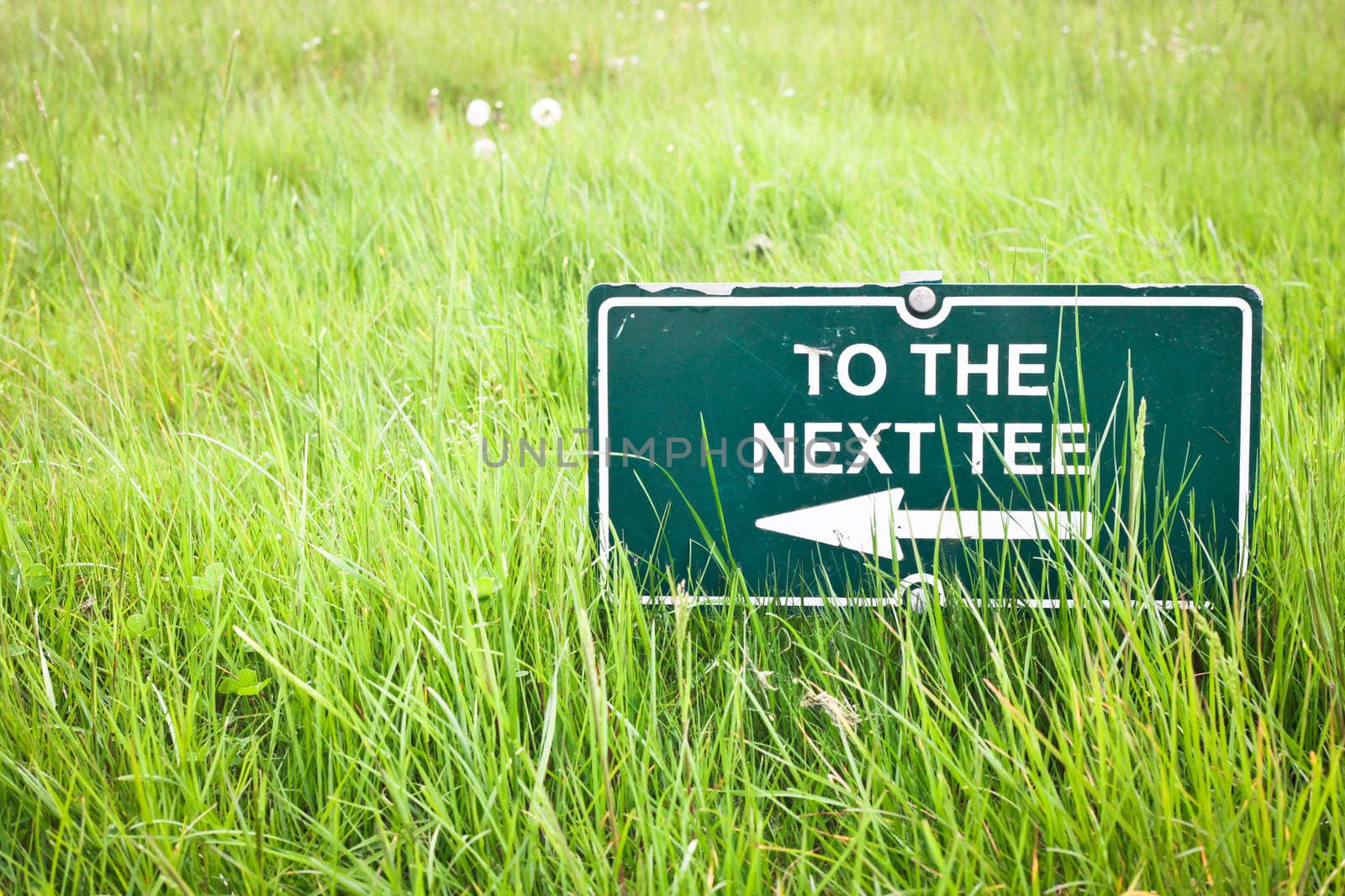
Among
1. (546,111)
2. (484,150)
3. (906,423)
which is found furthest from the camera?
(546,111)

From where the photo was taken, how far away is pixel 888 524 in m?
1.37

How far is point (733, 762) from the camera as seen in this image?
1125 mm

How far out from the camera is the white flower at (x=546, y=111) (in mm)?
3555

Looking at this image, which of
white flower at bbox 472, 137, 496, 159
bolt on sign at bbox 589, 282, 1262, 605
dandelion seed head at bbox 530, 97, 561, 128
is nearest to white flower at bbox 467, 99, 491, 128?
white flower at bbox 472, 137, 496, 159

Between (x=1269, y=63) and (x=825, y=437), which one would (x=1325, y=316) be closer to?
(x=825, y=437)

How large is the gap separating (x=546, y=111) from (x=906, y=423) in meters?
2.89

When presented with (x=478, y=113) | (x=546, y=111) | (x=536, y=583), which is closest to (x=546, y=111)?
(x=546, y=111)

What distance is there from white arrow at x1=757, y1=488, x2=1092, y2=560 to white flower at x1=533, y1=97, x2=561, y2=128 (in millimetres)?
2616

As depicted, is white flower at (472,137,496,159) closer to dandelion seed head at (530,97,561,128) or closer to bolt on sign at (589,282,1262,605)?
dandelion seed head at (530,97,561,128)

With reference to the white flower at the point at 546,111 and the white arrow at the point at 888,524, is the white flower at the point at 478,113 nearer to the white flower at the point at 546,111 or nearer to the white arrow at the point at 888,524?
the white flower at the point at 546,111

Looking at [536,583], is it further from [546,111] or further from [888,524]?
[546,111]

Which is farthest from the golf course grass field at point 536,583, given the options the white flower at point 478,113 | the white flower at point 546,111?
the white flower at point 478,113

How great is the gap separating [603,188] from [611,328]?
197 cm

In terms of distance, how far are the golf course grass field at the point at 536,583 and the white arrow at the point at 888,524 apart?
8cm
